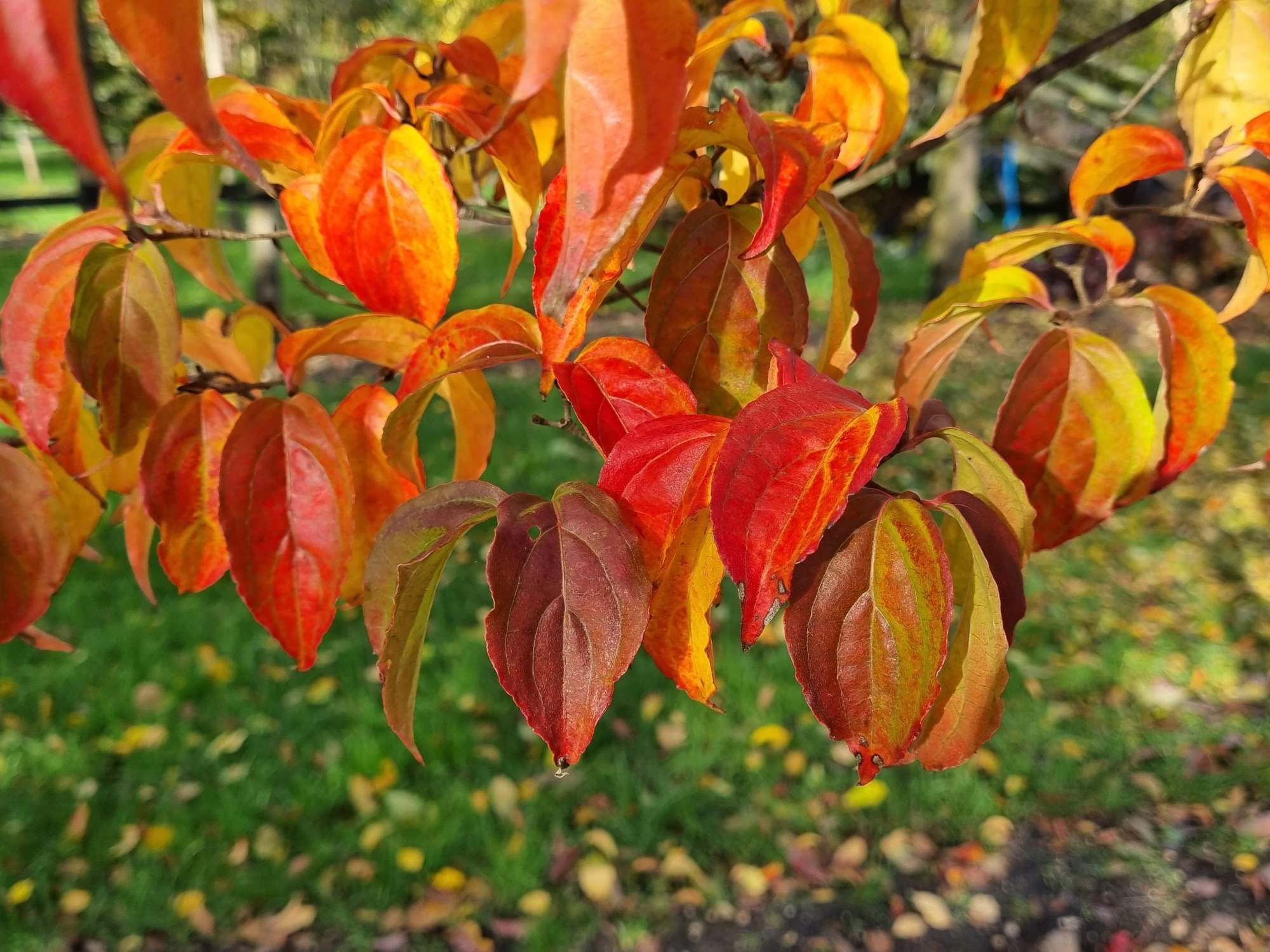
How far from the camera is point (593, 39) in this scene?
0.29 m

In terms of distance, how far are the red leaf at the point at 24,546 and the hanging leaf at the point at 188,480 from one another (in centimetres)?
6

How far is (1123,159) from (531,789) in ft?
6.46

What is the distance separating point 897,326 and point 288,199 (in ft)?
18.2

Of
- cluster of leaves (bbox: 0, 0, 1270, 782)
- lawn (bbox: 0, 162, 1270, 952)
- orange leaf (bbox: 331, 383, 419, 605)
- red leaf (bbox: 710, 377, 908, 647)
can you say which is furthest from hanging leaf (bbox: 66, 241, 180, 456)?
lawn (bbox: 0, 162, 1270, 952)

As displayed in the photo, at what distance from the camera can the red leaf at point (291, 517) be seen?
1.70 feet

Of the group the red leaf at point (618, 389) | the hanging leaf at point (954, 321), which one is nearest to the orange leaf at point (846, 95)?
the hanging leaf at point (954, 321)

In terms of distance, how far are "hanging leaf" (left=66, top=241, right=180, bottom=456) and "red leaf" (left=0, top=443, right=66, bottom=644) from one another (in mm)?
78

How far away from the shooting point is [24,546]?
559 mm

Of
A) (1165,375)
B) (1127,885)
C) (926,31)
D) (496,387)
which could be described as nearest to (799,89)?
(926,31)

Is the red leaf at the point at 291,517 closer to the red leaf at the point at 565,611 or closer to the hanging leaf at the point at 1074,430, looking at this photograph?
the red leaf at the point at 565,611

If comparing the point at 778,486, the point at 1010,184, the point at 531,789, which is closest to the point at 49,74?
the point at 778,486

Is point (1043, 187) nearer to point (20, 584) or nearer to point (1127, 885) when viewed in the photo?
point (1127, 885)

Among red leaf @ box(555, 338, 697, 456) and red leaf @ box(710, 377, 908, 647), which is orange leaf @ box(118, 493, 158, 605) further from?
red leaf @ box(710, 377, 908, 647)

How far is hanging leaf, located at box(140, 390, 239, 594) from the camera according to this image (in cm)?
55
